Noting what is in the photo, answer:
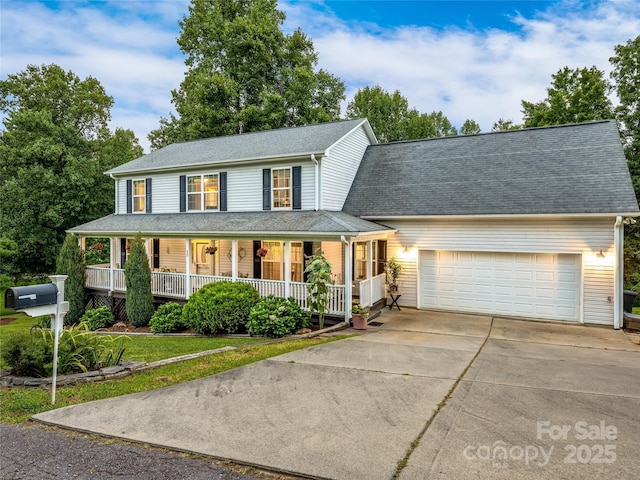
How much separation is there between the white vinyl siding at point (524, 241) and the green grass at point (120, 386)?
22.6ft

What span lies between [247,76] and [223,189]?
15.8 m

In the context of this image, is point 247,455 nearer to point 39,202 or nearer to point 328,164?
point 328,164

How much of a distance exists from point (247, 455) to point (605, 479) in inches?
132

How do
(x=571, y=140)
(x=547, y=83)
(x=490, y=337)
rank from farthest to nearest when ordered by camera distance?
1. (x=547, y=83)
2. (x=571, y=140)
3. (x=490, y=337)

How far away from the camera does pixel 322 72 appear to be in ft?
91.2

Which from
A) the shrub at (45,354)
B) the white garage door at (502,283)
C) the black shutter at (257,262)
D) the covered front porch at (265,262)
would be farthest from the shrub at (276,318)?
the white garage door at (502,283)

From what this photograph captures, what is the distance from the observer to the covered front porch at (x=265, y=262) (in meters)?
11.4

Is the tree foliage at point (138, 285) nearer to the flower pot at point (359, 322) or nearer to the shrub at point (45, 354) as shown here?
the shrub at point (45, 354)

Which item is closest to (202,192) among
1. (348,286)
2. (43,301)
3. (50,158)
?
(348,286)

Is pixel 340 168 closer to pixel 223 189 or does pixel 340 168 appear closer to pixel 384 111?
pixel 223 189

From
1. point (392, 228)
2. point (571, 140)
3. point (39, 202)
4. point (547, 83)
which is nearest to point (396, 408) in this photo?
point (392, 228)

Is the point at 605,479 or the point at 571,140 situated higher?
the point at 571,140

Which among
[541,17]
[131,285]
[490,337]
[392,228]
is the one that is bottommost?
[490,337]

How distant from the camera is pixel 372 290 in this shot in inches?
486
